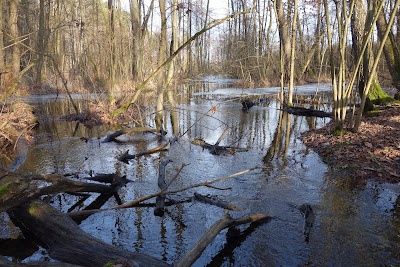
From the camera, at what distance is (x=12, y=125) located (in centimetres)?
1013

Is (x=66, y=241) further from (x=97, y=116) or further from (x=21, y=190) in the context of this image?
(x=97, y=116)

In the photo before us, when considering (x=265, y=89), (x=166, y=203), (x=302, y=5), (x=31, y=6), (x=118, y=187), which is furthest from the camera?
(x=31, y=6)

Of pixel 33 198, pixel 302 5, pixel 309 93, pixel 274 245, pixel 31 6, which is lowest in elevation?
pixel 274 245

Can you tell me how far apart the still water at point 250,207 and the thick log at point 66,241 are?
11.6 inches

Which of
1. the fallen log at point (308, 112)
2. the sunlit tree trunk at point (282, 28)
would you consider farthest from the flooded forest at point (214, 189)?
the sunlit tree trunk at point (282, 28)

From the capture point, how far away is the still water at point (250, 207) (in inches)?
142

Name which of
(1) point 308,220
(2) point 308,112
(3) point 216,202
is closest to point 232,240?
(3) point 216,202

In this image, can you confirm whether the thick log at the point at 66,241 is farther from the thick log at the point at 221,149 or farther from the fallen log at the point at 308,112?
the fallen log at the point at 308,112

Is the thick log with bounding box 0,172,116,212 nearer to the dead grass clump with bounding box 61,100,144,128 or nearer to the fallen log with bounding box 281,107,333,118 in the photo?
the dead grass clump with bounding box 61,100,144,128

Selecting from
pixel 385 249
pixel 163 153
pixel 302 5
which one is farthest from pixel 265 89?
pixel 385 249

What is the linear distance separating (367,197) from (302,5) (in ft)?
26.8

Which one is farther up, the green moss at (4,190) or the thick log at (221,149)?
the green moss at (4,190)

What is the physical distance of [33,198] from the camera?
12.3 feet

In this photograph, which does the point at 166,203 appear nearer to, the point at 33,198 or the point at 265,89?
the point at 33,198
